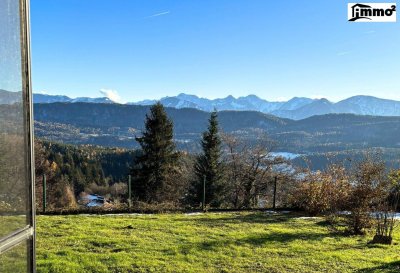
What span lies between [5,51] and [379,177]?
8.99 metres

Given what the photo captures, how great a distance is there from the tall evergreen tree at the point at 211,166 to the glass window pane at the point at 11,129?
23972mm

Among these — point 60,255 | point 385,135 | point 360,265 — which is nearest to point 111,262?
point 60,255

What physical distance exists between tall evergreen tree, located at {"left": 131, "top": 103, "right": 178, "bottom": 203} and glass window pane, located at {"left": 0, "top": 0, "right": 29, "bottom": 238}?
2396 cm

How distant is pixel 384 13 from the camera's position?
1130cm

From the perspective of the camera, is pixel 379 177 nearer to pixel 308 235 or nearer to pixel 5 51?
pixel 308 235

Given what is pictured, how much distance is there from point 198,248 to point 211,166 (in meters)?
21.1

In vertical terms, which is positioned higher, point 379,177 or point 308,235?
point 379,177

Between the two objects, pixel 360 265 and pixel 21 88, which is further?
pixel 360 265

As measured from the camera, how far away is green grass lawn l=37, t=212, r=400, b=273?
5.23 m

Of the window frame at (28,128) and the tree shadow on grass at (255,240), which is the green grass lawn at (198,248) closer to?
the tree shadow on grass at (255,240)

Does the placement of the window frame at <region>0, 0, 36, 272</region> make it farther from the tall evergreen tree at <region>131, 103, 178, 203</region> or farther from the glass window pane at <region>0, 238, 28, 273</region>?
the tall evergreen tree at <region>131, 103, 178, 203</region>

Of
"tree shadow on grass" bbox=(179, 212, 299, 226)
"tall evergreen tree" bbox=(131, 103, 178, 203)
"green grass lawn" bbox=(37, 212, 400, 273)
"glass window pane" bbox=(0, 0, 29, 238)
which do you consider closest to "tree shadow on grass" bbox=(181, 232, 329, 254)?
"green grass lawn" bbox=(37, 212, 400, 273)

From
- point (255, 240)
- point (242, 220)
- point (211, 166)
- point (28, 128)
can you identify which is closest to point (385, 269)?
point (255, 240)

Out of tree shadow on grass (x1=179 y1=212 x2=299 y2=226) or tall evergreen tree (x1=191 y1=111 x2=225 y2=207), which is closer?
tree shadow on grass (x1=179 y1=212 x2=299 y2=226)
